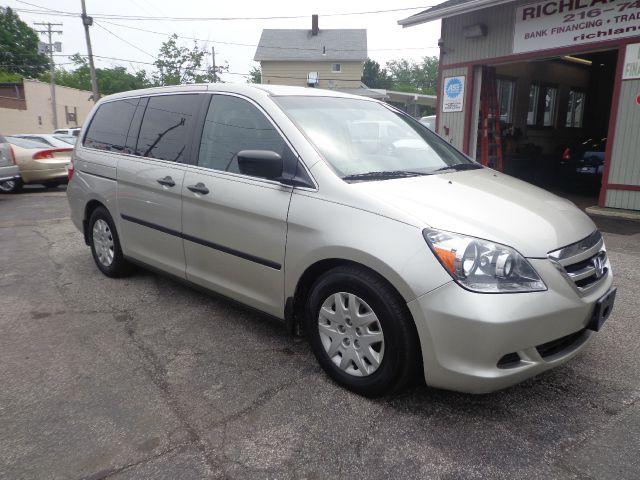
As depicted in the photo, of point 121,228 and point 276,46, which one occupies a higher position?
point 276,46

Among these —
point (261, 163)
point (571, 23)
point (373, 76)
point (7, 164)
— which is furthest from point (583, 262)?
point (373, 76)

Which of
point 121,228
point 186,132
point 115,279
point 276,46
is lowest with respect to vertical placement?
point 115,279

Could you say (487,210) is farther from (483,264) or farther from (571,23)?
(571,23)

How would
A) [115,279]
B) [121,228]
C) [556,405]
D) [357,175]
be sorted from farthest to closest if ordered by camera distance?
[115,279]
[121,228]
[357,175]
[556,405]

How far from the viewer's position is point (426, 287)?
2.37 metres

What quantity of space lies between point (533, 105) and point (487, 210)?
13625mm

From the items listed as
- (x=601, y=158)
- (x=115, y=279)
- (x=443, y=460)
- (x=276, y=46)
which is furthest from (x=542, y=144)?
(x=276, y=46)

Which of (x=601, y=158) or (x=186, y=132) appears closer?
(x=186, y=132)

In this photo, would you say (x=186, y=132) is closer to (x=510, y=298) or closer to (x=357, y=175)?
(x=357, y=175)

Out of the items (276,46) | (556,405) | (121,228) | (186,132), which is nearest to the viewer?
(556,405)

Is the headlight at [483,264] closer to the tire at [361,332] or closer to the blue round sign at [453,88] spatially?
the tire at [361,332]

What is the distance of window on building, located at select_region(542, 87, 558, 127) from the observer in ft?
49.1

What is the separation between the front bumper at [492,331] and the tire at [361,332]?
11 centimetres

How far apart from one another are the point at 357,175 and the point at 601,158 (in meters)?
10.4
